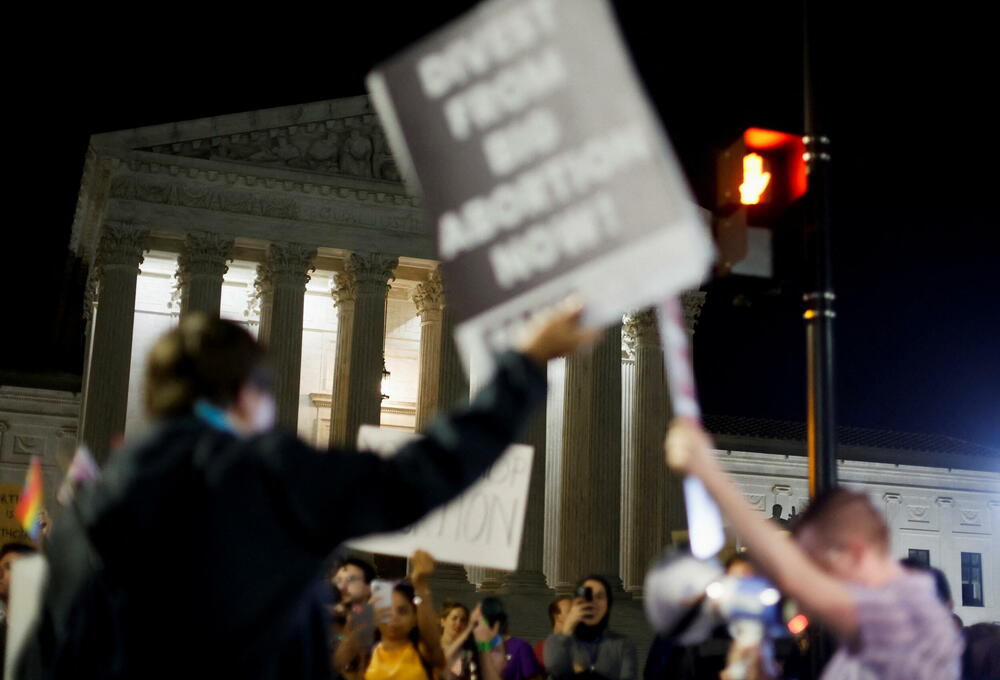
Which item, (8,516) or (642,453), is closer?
(8,516)

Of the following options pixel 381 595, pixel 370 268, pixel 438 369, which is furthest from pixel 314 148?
pixel 381 595

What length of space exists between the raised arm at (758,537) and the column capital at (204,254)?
28235 mm

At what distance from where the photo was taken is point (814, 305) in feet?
24.7

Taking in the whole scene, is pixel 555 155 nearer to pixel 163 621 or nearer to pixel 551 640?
pixel 163 621

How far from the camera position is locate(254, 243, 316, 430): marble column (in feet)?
100

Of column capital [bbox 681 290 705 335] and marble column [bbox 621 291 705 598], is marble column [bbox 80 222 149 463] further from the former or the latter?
column capital [bbox 681 290 705 335]

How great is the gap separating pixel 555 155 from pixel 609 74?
0.29 meters

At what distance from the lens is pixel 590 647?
875 centimetres

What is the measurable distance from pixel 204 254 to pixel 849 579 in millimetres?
28347

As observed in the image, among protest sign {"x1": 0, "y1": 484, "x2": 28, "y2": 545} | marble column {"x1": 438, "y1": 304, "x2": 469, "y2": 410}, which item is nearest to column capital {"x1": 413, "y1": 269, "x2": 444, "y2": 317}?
marble column {"x1": 438, "y1": 304, "x2": 469, "y2": 410}

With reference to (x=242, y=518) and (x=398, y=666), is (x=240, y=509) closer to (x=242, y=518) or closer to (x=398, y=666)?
(x=242, y=518)

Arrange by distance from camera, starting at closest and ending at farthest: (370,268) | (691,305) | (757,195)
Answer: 1. (757,195)
2. (370,268)
3. (691,305)

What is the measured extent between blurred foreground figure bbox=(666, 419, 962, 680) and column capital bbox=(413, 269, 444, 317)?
1145 inches

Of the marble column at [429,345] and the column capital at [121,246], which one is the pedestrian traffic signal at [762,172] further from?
the column capital at [121,246]
